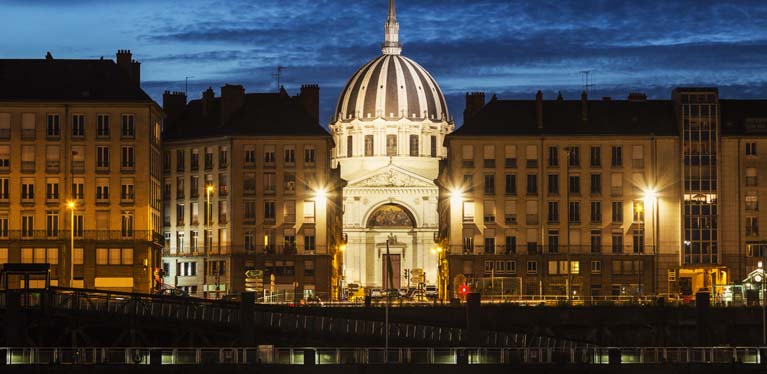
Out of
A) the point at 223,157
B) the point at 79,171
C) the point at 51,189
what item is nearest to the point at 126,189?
the point at 79,171

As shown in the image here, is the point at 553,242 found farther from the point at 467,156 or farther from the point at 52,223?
the point at 52,223

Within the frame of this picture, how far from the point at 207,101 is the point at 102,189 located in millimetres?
22219

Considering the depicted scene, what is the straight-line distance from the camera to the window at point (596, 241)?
484 ft

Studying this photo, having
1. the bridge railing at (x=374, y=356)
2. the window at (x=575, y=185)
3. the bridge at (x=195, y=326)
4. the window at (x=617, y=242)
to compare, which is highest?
the window at (x=575, y=185)

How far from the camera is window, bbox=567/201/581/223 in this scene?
148m

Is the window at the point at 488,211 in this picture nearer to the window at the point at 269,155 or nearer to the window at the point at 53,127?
the window at the point at 269,155

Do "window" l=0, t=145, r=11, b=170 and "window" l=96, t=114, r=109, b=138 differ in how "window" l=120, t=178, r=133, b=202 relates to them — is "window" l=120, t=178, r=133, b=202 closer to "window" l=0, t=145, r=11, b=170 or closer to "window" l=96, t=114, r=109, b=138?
"window" l=96, t=114, r=109, b=138

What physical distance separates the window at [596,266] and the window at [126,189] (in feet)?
110

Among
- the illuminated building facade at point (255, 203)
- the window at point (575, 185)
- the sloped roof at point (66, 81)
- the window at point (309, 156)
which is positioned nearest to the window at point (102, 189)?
the sloped roof at point (66, 81)

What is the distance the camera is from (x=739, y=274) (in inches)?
5748

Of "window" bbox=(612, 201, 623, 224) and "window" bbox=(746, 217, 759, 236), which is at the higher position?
"window" bbox=(612, 201, 623, 224)

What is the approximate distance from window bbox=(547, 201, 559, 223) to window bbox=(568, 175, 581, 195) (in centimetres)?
149

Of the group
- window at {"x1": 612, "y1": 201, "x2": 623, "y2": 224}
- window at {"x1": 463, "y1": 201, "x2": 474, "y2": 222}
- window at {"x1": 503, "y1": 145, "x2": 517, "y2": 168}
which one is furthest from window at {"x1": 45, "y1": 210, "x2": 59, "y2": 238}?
window at {"x1": 612, "y1": 201, "x2": 623, "y2": 224}

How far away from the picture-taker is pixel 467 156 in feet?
489
